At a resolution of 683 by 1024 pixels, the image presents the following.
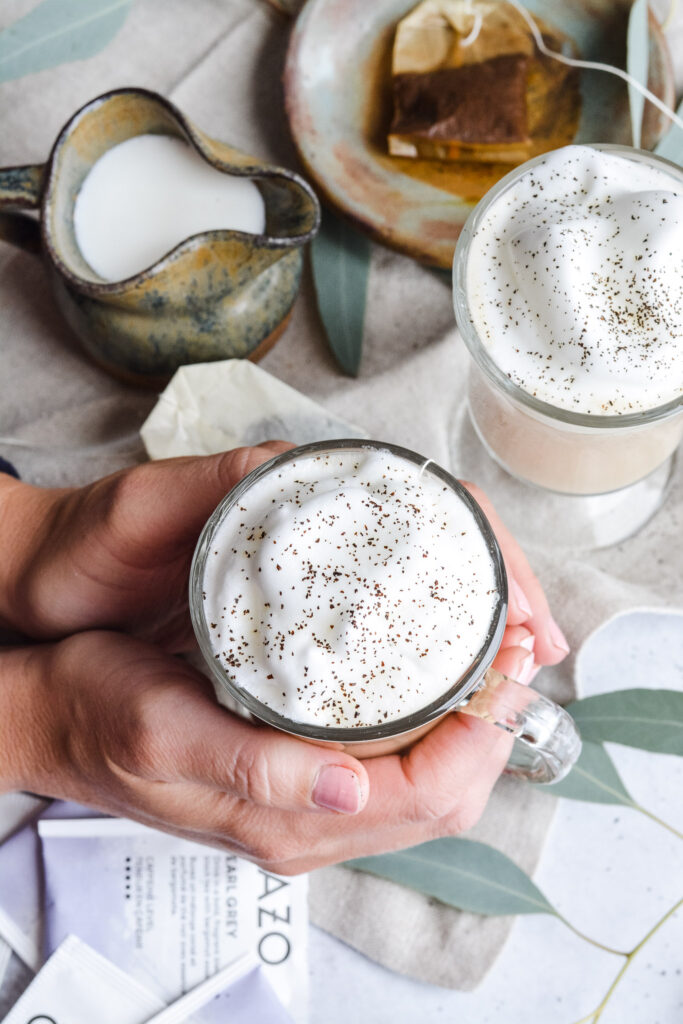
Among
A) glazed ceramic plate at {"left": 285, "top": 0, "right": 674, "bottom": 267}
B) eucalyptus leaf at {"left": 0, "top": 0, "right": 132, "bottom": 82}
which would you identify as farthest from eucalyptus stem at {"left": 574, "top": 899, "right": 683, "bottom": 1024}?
eucalyptus leaf at {"left": 0, "top": 0, "right": 132, "bottom": 82}

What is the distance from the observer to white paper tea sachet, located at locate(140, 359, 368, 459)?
38.9 inches

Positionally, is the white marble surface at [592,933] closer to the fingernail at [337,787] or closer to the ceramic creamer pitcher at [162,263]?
the fingernail at [337,787]

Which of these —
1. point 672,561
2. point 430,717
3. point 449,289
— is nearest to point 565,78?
point 449,289

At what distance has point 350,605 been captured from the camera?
56 centimetres

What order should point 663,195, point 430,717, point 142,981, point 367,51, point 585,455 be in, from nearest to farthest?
point 430,717, point 663,195, point 585,455, point 142,981, point 367,51

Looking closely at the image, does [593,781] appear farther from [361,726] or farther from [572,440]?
[361,726]

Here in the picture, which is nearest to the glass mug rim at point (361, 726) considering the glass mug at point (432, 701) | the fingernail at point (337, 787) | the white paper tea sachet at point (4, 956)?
the glass mug at point (432, 701)

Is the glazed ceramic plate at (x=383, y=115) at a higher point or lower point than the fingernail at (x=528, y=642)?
higher

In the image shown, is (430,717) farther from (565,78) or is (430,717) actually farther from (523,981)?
(565,78)

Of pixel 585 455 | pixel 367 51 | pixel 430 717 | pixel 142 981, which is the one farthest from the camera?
pixel 367 51

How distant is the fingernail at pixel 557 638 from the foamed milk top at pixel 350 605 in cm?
33

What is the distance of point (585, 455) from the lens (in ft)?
2.77

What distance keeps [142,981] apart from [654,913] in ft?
1.81

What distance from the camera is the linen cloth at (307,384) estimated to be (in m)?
0.98
